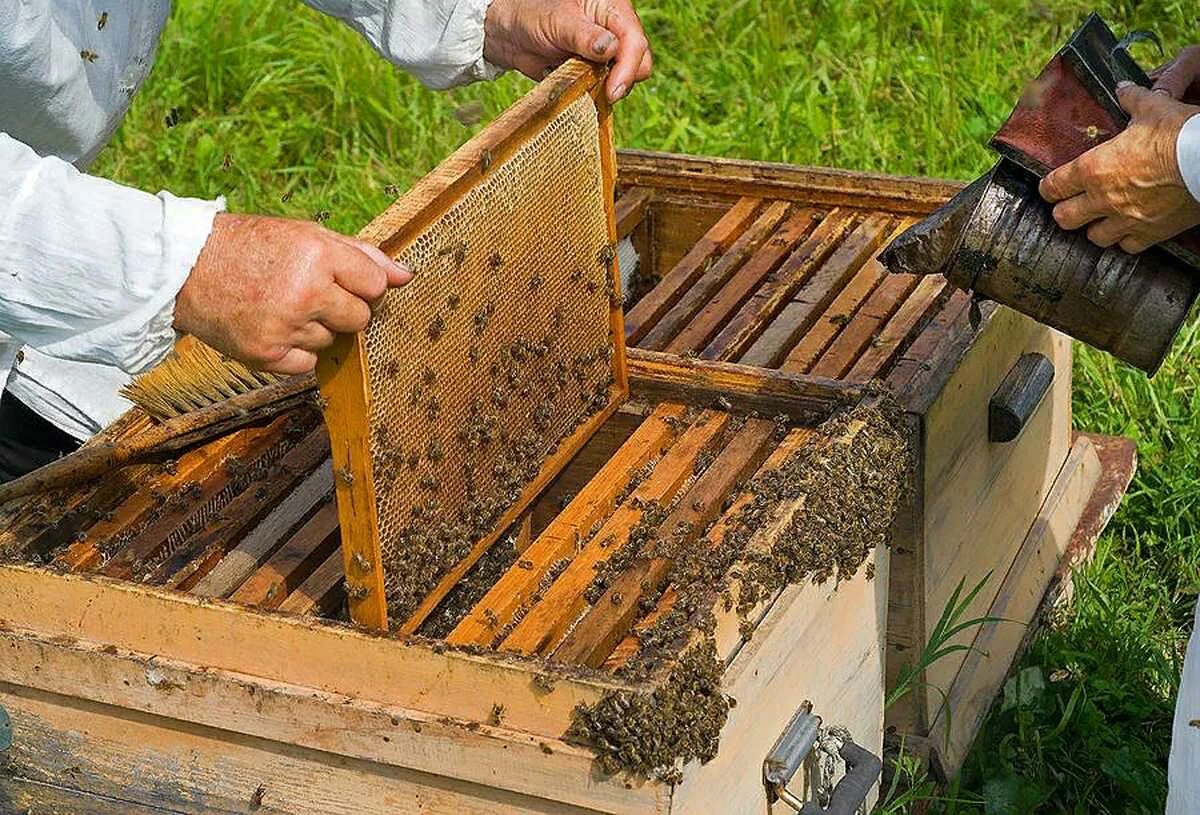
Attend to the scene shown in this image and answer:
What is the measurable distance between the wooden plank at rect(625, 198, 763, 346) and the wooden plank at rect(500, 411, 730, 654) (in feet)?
1.55

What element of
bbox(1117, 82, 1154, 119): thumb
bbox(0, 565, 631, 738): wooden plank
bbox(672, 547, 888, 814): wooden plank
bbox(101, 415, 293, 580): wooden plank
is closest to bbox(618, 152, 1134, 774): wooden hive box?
bbox(672, 547, 888, 814): wooden plank

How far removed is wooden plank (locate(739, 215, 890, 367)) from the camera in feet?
10.2

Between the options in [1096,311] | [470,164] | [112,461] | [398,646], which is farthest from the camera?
[112,461]

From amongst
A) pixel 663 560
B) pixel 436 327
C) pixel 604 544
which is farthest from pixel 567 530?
pixel 436 327

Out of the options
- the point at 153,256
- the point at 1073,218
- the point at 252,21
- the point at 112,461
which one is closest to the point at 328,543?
the point at 112,461

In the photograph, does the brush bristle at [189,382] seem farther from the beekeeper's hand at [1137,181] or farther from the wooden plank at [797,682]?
the beekeeper's hand at [1137,181]

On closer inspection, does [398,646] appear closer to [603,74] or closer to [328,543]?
[328,543]

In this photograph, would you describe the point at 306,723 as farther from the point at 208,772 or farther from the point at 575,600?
the point at 575,600

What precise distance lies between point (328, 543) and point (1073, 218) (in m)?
1.23

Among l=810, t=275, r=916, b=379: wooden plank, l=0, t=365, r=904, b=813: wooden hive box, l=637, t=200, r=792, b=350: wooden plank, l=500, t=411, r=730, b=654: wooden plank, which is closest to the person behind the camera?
l=0, t=365, r=904, b=813: wooden hive box

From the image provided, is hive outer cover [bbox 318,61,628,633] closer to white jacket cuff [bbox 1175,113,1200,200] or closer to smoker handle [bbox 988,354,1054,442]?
smoker handle [bbox 988,354,1054,442]

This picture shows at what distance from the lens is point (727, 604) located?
2227 millimetres

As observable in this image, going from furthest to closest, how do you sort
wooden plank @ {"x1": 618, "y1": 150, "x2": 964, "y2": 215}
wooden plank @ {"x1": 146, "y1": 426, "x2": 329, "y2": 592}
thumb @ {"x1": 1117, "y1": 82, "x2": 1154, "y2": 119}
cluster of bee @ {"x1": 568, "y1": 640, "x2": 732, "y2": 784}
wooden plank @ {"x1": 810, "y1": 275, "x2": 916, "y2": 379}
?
wooden plank @ {"x1": 618, "y1": 150, "x2": 964, "y2": 215}, wooden plank @ {"x1": 810, "y1": 275, "x2": 916, "y2": 379}, wooden plank @ {"x1": 146, "y1": 426, "x2": 329, "y2": 592}, thumb @ {"x1": 1117, "y1": 82, "x2": 1154, "y2": 119}, cluster of bee @ {"x1": 568, "y1": 640, "x2": 732, "y2": 784}

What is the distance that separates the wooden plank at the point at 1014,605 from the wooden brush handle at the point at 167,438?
4.26 feet
